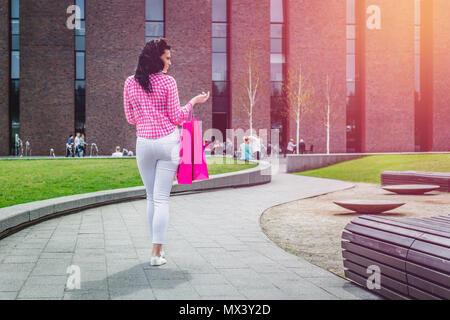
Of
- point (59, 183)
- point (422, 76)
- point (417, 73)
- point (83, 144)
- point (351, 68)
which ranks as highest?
point (351, 68)

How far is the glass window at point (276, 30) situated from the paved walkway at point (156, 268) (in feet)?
105

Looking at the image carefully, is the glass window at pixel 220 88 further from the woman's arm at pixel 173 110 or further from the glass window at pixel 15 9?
the woman's arm at pixel 173 110

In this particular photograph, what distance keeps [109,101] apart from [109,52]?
3.72 metres

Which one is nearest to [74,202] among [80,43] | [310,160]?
[310,160]

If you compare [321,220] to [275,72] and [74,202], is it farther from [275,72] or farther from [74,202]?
[275,72]

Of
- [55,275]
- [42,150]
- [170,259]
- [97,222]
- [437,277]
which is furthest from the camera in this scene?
[42,150]

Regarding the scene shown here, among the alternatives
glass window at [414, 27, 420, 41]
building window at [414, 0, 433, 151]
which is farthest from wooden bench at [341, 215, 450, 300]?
glass window at [414, 27, 420, 41]

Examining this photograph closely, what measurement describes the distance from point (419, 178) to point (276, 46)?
26.7 m

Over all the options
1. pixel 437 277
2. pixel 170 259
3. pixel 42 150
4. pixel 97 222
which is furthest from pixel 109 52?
pixel 437 277

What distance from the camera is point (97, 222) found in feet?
Answer: 23.6

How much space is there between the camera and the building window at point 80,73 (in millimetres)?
36281

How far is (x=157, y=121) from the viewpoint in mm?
4176

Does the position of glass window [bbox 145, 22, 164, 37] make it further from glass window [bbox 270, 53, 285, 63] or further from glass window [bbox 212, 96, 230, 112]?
glass window [bbox 270, 53, 285, 63]

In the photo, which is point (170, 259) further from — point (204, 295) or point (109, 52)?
point (109, 52)
